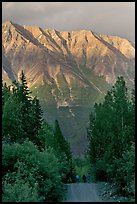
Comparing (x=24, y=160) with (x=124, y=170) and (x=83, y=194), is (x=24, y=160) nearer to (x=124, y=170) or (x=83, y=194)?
(x=124, y=170)

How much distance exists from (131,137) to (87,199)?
7698 millimetres

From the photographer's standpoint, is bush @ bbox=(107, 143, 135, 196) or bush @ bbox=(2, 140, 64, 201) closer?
bush @ bbox=(2, 140, 64, 201)

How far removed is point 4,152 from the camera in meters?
31.9

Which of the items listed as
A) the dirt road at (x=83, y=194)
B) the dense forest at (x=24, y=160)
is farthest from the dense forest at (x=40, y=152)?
the dirt road at (x=83, y=194)

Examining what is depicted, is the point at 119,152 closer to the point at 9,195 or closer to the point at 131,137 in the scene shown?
the point at 131,137

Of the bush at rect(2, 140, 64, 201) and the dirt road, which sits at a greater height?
the bush at rect(2, 140, 64, 201)

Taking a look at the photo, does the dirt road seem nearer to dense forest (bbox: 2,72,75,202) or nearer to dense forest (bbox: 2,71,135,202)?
dense forest (bbox: 2,71,135,202)

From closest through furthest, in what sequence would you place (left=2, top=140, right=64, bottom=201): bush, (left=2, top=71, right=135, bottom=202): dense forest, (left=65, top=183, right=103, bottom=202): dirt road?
(left=2, top=71, right=135, bottom=202): dense forest, (left=2, top=140, right=64, bottom=201): bush, (left=65, top=183, right=103, bottom=202): dirt road

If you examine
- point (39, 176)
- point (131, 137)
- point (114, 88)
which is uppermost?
point (114, 88)

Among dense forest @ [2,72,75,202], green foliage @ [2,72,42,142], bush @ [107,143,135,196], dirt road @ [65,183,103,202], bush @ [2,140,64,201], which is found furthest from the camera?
green foliage @ [2,72,42,142]

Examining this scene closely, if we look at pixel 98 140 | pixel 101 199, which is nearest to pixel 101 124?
pixel 98 140

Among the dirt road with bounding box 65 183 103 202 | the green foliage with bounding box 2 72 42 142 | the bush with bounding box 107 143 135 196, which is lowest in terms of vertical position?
the dirt road with bounding box 65 183 103 202

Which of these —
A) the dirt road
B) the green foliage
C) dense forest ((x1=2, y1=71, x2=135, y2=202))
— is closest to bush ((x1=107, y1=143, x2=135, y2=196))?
dense forest ((x1=2, y1=71, x2=135, y2=202))

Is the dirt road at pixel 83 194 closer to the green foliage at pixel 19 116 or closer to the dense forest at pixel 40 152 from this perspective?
the dense forest at pixel 40 152
